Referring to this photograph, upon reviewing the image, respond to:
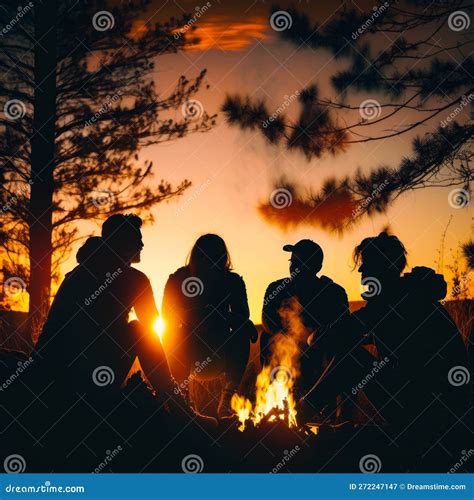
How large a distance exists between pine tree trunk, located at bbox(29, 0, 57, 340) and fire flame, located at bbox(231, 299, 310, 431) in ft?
13.5

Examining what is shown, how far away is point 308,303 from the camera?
592 cm

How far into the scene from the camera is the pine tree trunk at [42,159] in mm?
9250

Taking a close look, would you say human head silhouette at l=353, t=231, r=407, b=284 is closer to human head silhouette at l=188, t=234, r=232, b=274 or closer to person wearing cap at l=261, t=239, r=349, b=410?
person wearing cap at l=261, t=239, r=349, b=410

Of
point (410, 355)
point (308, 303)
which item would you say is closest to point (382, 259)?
point (410, 355)

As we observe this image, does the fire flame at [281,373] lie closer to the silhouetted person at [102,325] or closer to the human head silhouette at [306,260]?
the human head silhouette at [306,260]

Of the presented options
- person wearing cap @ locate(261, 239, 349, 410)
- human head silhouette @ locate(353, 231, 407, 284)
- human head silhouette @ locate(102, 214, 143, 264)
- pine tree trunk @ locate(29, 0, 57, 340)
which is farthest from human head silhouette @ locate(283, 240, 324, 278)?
pine tree trunk @ locate(29, 0, 57, 340)

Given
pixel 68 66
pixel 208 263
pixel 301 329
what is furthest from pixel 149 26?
pixel 301 329

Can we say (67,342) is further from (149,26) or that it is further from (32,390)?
(149,26)

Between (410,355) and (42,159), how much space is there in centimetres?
624

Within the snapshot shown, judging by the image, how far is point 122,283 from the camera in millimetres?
4867

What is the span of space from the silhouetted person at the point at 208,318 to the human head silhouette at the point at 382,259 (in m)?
1.22

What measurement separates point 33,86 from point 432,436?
283 inches

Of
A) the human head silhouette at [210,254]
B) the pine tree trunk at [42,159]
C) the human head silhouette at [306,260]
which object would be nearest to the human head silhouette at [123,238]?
the human head silhouette at [210,254]

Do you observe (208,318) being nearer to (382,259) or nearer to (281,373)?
(281,373)
